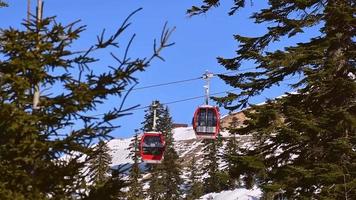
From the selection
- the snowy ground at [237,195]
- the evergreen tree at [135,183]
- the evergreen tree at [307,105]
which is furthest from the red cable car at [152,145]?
the snowy ground at [237,195]

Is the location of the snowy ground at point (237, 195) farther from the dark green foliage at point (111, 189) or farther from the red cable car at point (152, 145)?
the dark green foliage at point (111, 189)

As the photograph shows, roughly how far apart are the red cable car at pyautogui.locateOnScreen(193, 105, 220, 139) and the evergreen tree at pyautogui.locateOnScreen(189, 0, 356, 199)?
38.3 ft

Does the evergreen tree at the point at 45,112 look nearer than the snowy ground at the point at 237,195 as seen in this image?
Yes

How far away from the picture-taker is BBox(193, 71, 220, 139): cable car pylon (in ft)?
88.6

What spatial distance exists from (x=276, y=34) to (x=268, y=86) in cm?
140

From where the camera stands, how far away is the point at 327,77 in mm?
14172

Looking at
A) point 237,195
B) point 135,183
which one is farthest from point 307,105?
point 237,195

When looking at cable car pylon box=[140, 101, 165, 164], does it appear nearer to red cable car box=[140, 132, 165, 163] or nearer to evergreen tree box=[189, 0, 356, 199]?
red cable car box=[140, 132, 165, 163]

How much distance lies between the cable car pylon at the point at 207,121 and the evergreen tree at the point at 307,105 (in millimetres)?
11634

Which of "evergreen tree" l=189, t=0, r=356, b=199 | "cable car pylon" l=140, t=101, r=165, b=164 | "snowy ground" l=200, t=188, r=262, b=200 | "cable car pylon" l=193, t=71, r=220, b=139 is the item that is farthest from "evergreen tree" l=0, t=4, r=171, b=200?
"snowy ground" l=200, t=188, r=262, b=200

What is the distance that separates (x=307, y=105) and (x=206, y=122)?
506 inches

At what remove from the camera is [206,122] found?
89.8 feet

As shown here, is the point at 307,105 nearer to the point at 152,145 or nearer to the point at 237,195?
the point at 152,145

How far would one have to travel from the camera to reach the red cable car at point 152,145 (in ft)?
100
